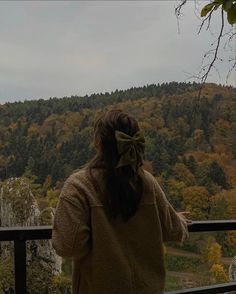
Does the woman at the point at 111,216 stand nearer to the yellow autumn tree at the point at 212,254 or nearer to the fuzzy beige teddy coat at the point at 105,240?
the fuzzy beige teddy coat at the point at 105,240

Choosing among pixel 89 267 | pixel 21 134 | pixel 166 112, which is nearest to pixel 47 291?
pixel 89 267

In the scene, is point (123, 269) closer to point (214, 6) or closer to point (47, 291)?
point (214, 6)

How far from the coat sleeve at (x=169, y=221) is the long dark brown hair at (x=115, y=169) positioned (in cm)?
11

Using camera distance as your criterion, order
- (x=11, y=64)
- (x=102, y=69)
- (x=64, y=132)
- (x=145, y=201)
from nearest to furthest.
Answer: (x=145, y=201)
(x=64, y=132)
(x=102, y=69)
(x=11, y=64)

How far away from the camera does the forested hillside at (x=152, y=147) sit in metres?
10.3

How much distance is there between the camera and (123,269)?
136cm

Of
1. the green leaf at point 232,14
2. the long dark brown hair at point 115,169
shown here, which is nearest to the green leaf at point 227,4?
the green leaf at point 232,14

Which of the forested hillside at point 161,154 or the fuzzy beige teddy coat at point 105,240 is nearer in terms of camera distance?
the fuzzy beige teddy coat at point 105,240

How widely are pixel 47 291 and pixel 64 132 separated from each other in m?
10.2

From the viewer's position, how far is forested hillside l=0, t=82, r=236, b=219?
404 inches

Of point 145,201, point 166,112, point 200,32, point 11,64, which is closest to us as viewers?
point 145,201

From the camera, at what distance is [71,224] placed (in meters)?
1.29

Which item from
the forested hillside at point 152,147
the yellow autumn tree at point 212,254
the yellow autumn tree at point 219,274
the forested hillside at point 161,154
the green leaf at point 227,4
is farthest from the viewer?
the forested hillside at point 152,147

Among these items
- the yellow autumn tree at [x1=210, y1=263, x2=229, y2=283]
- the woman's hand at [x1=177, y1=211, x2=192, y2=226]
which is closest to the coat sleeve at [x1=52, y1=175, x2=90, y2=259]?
the woman's hand at [x1=177, y1=211, x2=192, y2=226]
